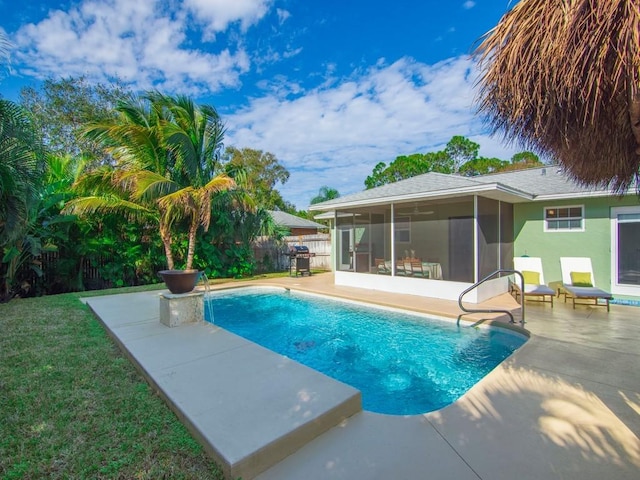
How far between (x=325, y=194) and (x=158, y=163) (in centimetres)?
3979

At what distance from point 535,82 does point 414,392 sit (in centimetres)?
403

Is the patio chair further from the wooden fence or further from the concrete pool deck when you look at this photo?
the wooden fence

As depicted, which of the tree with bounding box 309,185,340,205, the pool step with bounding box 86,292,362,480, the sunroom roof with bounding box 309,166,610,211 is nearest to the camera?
the pool step with bounding box 86,292,362,480

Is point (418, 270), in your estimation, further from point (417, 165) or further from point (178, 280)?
point (417, 165)

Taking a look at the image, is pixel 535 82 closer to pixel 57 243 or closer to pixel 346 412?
pixel 346 412

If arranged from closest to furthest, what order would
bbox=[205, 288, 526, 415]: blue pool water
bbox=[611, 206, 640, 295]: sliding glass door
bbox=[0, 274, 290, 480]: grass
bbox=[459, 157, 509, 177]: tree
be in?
bbox=[0, 274, 290, 480]: grass < bbox=[205, 288, 526, 415]: blue pool water < bbox=[611, 206, 640, 295]: sliding glass door < bbox=[459, 157, 509, 177]: tree

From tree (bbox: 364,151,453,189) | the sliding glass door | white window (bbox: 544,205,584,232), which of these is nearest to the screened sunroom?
white window (bbox: 544,205,584,232)

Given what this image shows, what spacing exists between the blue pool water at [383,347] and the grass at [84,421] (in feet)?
8.01

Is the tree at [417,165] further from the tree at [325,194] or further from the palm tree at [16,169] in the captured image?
the palm tree at [16,169]

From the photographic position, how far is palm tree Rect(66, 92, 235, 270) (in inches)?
395

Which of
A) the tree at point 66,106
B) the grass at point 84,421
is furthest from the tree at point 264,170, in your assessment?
the grass at point 84,421

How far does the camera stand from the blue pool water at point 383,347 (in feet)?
15.1

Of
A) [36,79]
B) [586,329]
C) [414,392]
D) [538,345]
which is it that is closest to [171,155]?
[414,392]

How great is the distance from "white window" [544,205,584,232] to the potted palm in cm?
991
